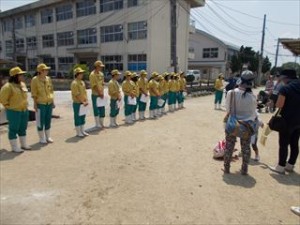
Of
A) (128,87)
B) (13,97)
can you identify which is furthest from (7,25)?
(13,97)

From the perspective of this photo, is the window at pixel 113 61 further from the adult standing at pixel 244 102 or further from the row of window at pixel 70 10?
the adult standing at pixel 244 102

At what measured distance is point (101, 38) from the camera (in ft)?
114

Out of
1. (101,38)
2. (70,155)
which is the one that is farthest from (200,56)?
(70,155)

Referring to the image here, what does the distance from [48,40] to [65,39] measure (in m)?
4.22

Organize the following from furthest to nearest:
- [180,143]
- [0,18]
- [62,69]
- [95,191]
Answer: [0,18]
[62,69]
[180,143]
[95,191]

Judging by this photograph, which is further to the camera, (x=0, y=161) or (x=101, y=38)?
(x=101, y=38)

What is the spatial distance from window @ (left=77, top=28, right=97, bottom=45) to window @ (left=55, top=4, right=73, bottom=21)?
3.06 m

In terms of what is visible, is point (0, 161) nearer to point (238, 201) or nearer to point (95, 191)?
point (95, 191)

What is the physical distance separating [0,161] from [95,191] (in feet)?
8.97

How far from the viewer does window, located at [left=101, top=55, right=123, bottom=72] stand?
33156mm

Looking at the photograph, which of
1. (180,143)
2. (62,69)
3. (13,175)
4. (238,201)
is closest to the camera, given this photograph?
(238,201)

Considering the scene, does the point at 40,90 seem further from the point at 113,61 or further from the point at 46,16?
the point at 46,16

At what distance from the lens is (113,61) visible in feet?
111

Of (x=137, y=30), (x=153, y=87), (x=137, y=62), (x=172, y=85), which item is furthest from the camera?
(x=137, y=62)
